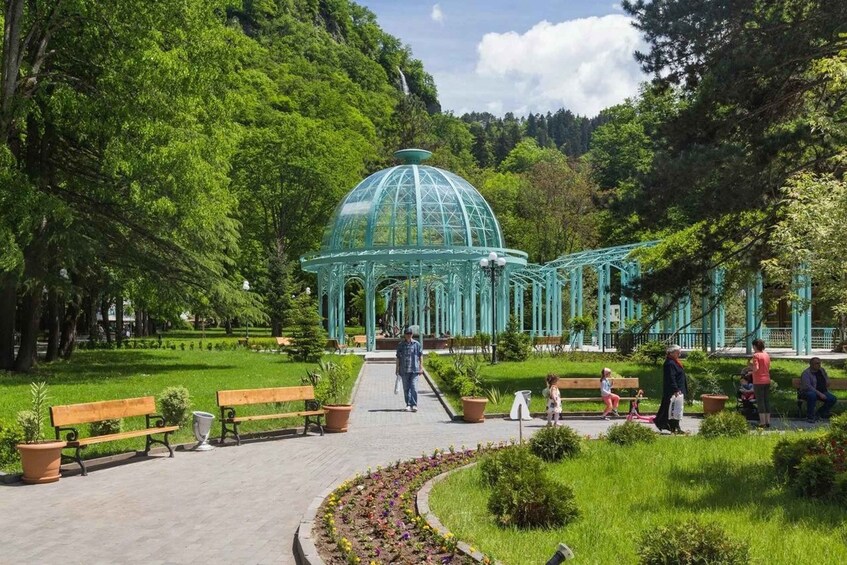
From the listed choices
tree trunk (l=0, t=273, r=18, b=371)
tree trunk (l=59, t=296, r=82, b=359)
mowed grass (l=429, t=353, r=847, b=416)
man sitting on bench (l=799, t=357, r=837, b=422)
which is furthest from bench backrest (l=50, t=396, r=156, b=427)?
tree trunk (l=59, t=296, r=82, b=359)

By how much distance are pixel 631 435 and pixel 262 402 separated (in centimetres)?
588

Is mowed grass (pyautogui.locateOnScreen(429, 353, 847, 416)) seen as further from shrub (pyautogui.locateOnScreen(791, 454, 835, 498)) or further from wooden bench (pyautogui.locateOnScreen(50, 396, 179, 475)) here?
shrub (pyautogui.locateOnScreen(791, 454, 835, 498))

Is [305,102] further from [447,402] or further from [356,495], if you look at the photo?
[356,495]

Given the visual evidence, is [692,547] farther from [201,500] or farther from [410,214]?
[410,214]

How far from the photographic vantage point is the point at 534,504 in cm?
697

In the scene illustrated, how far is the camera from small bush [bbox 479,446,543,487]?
7.55m

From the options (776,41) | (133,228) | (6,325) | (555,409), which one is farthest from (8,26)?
(776,41)

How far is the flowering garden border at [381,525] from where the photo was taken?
6184 mm

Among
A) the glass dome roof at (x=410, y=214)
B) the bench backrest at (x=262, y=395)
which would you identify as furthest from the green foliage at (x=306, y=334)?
the bench backrest at (x=262, y=395)

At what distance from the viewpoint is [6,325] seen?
2361 cm

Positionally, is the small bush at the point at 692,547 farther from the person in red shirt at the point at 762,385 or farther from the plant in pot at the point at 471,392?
the plant in pot at the point at 471,392

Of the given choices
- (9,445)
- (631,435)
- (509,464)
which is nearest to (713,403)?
(631,435)

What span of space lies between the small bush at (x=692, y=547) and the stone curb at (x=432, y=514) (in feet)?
4.05

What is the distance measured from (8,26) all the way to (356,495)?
1641cm
